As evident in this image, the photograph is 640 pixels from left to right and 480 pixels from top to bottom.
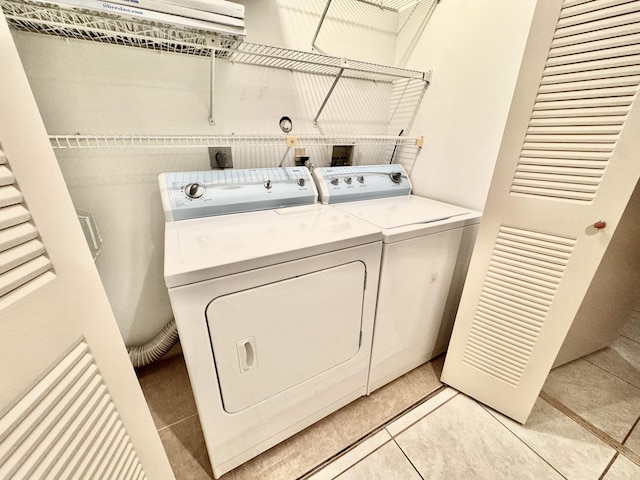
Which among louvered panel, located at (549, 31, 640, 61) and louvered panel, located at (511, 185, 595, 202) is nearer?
louvered panel, located at (549, 31, 640, 61)

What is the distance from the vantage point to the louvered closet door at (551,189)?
2.88 feet

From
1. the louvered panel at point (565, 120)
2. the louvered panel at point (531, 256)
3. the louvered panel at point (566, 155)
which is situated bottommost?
the louvered panel at point (531, 256)

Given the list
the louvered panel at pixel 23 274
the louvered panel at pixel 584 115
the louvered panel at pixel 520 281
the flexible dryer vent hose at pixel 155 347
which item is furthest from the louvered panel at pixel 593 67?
the flexible dryer vent hose at pixel 155 347

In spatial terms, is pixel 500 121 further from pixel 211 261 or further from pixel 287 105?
pixel 211 261

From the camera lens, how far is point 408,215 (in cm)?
145

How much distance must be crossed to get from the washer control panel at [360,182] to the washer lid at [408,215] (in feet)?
0.21

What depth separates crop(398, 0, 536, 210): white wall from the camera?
1.41 meters

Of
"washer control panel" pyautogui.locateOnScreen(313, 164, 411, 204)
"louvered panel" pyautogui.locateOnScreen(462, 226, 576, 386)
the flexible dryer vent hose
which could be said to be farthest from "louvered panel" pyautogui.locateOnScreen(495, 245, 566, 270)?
the flexible dryer vent hose

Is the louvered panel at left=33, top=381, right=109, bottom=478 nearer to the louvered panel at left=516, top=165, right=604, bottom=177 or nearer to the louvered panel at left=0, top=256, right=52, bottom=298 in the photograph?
the louvered panel at left=0, top=256, right=52, bottom=298

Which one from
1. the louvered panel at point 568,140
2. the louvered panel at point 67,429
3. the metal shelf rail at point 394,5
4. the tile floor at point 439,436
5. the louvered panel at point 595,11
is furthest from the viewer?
the metal shelf rail at point 394,5

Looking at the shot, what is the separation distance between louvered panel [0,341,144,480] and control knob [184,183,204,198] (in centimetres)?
82

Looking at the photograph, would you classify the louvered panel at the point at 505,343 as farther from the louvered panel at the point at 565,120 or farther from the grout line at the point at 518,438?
the louvered panel at the point at 565,120

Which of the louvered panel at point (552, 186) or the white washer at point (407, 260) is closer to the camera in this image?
the louvered panel at point (552, 186)

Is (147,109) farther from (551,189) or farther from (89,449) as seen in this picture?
(551,189)
